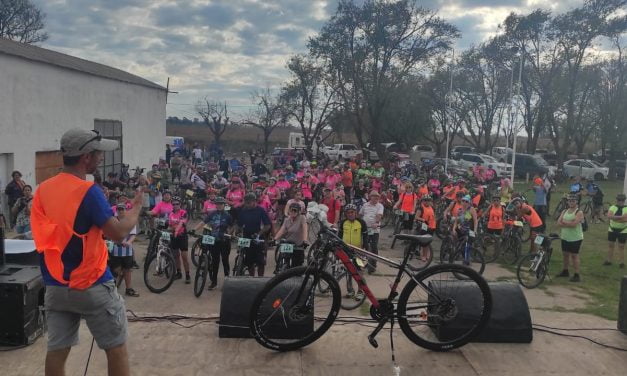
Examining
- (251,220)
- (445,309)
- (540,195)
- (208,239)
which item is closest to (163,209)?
(208,239)

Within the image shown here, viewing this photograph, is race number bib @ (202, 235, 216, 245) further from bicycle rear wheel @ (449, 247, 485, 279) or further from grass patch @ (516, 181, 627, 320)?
grass patch @ (516, 181, 627, 320)

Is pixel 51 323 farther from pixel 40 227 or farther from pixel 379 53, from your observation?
pixel 379 53

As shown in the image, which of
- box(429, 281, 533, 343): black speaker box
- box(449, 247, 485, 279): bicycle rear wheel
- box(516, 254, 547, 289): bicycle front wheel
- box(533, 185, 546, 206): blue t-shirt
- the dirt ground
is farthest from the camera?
box(533, 185, 546, 206): blue t-shirt

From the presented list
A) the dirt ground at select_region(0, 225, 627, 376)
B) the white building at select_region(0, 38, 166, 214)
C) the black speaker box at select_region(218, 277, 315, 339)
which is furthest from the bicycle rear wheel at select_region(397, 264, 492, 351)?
the white building at select_region(0, 38, 166, 214)

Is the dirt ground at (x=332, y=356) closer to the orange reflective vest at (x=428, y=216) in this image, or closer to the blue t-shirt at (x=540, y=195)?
the orange reflective vest at (x=428, y=216)

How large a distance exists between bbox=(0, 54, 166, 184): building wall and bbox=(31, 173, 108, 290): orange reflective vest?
503 inches

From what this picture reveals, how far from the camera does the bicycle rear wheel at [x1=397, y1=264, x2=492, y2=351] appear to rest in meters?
4.51

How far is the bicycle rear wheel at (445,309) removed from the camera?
4.51 m

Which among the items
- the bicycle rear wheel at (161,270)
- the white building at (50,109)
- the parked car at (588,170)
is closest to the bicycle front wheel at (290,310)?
the bicycle rear wheel at (161,270)

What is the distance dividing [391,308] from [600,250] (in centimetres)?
1086

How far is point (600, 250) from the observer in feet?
42.3

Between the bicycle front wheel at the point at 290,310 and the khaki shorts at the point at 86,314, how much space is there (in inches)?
58.3

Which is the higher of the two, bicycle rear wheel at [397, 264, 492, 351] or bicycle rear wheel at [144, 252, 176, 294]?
bicycle rear wheel at [397, 264, 492, 351]

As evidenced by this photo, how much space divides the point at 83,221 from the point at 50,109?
1528 centimetres
